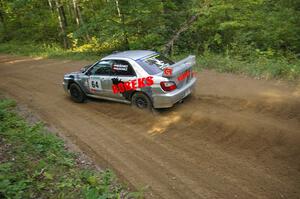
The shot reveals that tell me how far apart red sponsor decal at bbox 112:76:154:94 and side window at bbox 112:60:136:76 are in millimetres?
244

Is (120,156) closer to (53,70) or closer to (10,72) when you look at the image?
(53,70)

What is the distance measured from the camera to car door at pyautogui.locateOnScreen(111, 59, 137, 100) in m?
8.04

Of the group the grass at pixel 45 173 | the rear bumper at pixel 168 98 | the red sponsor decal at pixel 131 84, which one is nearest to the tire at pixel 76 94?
the red sponsor decal at pixel 131 84

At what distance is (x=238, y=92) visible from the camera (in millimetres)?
8789

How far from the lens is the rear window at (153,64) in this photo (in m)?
7.83

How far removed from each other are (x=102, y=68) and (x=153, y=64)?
1.64 m

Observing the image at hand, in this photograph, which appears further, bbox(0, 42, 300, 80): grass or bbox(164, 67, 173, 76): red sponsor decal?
bbox(0, 42, 300, 80): grass

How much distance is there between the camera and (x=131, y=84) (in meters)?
8.04

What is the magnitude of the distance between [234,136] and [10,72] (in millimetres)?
13276

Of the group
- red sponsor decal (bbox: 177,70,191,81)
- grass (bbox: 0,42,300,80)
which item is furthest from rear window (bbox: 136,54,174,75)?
grass (bbox: 0,42,300,80)

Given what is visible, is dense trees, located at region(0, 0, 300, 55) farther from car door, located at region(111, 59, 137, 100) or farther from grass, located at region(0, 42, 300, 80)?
car door, located at region(111, 59, 137, 100)

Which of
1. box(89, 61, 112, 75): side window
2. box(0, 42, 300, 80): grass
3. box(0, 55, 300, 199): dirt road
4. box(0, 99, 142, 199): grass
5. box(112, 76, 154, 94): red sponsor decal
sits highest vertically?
box(89, 61, 112, 75): side window

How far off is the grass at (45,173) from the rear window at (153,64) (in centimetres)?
286

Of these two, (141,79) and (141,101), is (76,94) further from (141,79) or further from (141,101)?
(141,79)
